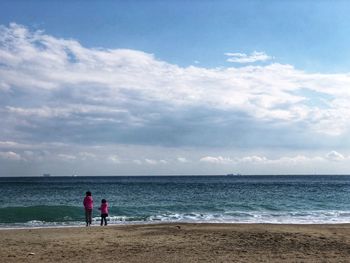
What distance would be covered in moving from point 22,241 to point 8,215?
51.4 feet

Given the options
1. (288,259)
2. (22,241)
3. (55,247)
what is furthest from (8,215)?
(288,259)

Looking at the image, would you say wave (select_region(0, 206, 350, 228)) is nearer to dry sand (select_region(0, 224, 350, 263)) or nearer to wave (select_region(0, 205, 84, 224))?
wave (select_region(0, 205, 84, 224))

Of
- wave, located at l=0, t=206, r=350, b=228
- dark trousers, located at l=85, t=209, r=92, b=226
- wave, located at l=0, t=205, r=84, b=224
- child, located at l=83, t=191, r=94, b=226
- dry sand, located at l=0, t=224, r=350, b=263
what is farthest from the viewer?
wave, located at l=0, t=205, r=84, b=224

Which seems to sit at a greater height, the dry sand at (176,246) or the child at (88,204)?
the child at (88,204)

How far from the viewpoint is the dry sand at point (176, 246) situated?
12008 millimetres

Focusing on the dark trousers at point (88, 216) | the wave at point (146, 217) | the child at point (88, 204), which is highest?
the child at point (88, 204)

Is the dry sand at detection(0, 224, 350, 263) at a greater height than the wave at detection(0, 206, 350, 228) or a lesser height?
greater

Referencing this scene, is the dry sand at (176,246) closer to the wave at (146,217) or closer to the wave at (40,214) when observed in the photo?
the wave at (146,217)

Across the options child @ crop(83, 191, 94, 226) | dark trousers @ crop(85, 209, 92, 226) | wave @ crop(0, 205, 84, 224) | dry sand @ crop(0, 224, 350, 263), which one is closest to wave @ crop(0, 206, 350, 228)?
wave @ crop(0, 205, 84, 224)

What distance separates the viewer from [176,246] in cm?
1377

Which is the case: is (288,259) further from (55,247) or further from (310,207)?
(310,207)

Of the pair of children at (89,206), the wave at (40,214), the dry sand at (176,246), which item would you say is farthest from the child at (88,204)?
the wave at (40,214)

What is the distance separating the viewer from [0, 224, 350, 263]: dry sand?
1201 centimetres

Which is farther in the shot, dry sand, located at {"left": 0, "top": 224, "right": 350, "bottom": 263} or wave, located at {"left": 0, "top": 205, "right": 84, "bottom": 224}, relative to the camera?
wave, located at {"left": 0, "top": 205, "right": 84, "bottom": 224}
